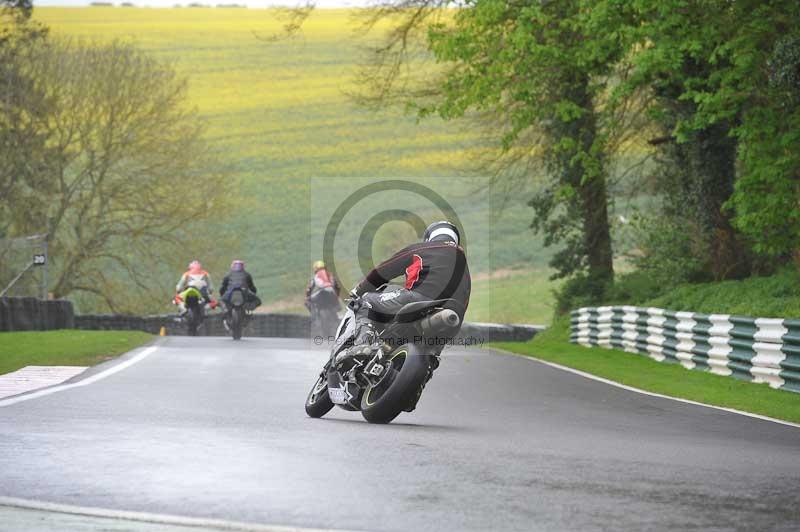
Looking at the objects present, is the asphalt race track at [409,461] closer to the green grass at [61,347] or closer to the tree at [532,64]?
the green grass at [61,347]

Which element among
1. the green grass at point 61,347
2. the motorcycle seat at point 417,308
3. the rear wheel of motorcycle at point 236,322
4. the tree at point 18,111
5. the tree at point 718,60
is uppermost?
the tree at point 18,111

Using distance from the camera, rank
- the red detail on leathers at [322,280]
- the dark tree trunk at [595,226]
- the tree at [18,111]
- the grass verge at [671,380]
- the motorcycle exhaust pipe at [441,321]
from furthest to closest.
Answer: the tree at [18,111], the dark tree trunk at [595,226], the red detail on leathers at [322,280], the grass verge at [671,380], the motorcycle exhaust pipe at [441,321]

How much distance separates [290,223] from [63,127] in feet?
88.3

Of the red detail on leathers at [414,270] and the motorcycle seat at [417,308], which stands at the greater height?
the red detail on leathers at [414,270]

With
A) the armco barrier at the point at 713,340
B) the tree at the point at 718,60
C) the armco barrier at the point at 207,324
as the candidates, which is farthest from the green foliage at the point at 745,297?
the armco barrier at the point at 207,324

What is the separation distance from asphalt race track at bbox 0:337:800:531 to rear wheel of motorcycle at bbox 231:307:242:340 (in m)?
12.6

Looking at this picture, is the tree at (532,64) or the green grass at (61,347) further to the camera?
the tree at (532,64)

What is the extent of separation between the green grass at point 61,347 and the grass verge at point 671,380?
751cm

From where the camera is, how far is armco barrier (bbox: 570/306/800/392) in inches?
685

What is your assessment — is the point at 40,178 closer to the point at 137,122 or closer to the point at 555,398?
the point at 137,122

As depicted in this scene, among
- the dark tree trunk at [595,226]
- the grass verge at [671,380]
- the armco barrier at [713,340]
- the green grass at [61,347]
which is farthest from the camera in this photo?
the dark tree trunk at [595,226]

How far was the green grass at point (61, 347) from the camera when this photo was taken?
2014 cm

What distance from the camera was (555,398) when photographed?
51.8 ft

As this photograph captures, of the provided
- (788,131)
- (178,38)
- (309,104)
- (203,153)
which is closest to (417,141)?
(309,104)
